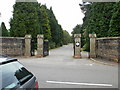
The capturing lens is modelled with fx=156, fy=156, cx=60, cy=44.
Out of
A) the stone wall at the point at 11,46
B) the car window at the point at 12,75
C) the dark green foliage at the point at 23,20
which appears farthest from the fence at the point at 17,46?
the car window at the point at 12,75

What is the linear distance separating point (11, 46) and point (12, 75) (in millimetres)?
13707

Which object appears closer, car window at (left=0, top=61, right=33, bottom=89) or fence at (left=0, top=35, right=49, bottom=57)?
car window at (left=0, top=61, right=33, bottom=89)

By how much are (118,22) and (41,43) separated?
788 centimetres

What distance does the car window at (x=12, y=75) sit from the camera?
2424 mm

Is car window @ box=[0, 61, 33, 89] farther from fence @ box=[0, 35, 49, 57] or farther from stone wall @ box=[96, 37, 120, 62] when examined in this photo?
fence @ box=[0, 35, 49, 57]

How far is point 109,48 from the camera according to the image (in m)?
12.8

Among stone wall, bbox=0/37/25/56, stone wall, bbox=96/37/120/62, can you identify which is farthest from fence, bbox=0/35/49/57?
stone wall, bbox=96/37/120/62

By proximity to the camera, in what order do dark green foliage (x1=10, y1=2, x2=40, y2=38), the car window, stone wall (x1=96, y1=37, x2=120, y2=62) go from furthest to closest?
1. dark green foliage (x1=10, y1=2, x2=40, y2=38)
2. stone wall (x1=96, y1=37, x2=120, y2=62)
3. the car window

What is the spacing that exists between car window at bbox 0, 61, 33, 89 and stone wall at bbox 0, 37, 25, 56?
520 inches

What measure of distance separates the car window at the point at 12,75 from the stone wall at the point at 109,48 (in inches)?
390

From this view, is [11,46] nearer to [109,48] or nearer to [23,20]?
[109,48]

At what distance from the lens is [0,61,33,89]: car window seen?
95.4 inches

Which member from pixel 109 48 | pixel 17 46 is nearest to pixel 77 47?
pixel 109 48

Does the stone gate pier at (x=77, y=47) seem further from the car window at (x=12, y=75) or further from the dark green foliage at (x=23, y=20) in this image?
the car window at (x=12, y=75)
